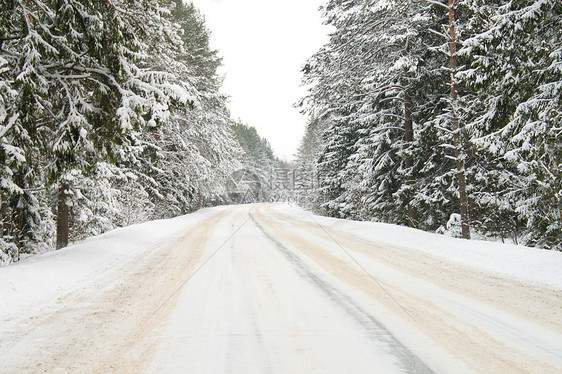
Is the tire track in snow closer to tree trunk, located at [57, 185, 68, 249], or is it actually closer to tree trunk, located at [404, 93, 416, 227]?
tree trunk, located at [57, 185, 68, 249]

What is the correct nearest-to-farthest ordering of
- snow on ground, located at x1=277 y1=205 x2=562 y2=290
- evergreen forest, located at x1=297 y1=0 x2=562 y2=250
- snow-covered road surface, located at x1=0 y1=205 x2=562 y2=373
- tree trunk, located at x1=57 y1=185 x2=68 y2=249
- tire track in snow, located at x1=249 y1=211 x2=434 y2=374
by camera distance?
1. tire track in snow, located at x1=249 y1=211 x2=434 y2=374
2. snow-covered road surface, located at x1=0 y1=205 x2=562 y2=373
3. snow on ground, located at x1=277 y1=205 x2=562 y2=290
4. evergreen forest, located at x1=297 y1=0 x2=562 y2=250
5. tree trunk, located at x1=57 y1=185 x2=68 y2=249

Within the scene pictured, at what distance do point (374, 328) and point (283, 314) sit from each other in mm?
1067

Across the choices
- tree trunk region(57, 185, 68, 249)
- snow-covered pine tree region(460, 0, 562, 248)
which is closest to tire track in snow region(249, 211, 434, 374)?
snow-covered pine tree region(460, 0, 562, 248)

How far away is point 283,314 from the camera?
396 centimetres

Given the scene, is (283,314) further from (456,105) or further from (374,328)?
(456,105)

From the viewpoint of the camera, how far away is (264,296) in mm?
4664

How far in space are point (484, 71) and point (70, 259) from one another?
36.6 ft

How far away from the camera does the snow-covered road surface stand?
288cm

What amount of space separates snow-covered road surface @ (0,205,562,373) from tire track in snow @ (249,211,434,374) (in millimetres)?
18

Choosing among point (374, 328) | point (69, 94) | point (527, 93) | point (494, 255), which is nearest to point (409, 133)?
point (527, 93)

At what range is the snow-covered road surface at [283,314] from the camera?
9.44 ft

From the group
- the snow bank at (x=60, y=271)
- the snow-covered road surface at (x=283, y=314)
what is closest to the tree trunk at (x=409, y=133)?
the snow-covered road surface at (x=283, y=314)

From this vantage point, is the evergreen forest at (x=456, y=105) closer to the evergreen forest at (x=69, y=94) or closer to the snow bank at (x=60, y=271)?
the evergreen forest at (x=69, y=94)

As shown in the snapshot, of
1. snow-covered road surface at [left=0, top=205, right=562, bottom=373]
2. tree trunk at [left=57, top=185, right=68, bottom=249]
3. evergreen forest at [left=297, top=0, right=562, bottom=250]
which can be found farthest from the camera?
tree trunk at [left=57, top=185, right=68, bottom=249]
